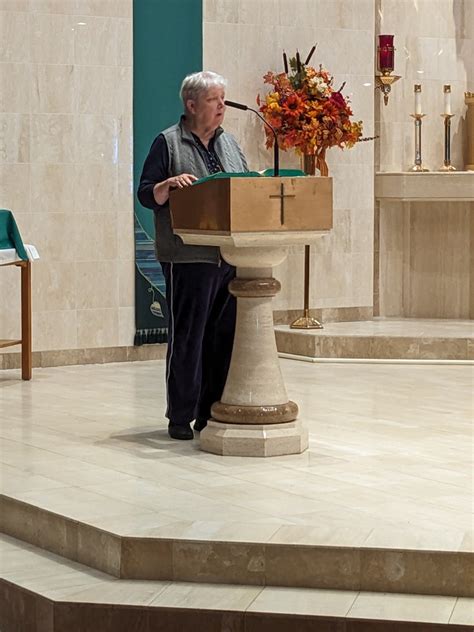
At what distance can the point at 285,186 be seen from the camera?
5.30m

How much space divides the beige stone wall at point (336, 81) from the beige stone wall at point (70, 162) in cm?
90

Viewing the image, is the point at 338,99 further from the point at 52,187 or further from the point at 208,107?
the point at 208,107

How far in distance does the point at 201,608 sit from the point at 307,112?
5.39 m

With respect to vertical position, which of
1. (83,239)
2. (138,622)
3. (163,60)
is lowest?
(138,622)

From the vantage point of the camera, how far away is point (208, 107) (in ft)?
18.7

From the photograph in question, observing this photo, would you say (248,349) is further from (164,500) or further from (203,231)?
(164,500)

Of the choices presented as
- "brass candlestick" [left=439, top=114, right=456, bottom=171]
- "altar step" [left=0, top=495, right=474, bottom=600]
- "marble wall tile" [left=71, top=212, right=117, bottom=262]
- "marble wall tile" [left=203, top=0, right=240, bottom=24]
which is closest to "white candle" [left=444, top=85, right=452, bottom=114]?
"brass candlestick" [left=439, top=114, right=456, bottom=171]

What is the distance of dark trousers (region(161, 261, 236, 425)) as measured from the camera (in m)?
5.84

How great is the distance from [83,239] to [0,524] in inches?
153

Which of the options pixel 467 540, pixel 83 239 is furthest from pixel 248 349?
pixel 83 239

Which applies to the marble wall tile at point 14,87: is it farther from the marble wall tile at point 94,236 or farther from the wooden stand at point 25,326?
the wooden stand at point 25,326

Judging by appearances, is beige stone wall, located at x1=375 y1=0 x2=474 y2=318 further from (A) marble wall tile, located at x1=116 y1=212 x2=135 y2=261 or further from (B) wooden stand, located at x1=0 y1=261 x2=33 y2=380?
(B) wooden stand, located at x1=0 y1=261 x2=33 y2=380

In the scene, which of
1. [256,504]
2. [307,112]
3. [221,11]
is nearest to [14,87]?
[221,11]

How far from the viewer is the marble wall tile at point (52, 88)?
27.5 feet
